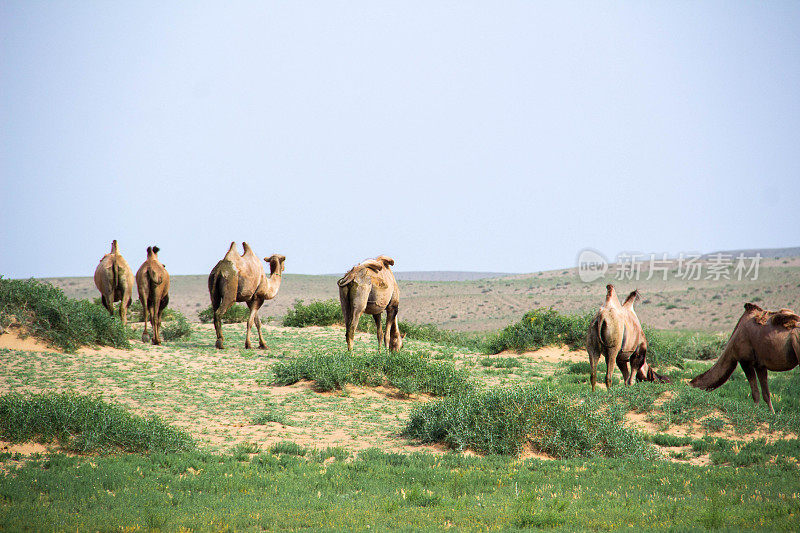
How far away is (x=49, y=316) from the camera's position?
15875mm

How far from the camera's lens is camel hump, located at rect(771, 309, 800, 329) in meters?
12.2

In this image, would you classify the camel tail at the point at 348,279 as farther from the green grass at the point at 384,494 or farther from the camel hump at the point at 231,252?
the green grass at the point at 384,494

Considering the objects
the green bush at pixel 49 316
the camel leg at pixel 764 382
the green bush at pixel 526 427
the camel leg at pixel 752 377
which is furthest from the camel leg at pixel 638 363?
the green bush at pixel 49 316

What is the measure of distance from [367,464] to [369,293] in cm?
708

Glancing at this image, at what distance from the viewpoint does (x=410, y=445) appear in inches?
393

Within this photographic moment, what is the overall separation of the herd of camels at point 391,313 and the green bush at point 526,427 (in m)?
2.68

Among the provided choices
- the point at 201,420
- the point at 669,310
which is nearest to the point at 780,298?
the point at 669,310

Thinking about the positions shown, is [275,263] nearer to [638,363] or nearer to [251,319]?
[251,319]

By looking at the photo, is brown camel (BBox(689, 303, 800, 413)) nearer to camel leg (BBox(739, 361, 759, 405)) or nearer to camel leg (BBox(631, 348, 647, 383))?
camel leg (BBox(739, 361, 759, 405))

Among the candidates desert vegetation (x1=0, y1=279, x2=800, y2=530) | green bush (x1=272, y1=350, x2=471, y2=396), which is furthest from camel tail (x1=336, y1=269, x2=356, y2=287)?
green bush (x1=272, y1=350, x2=471, y2=396)

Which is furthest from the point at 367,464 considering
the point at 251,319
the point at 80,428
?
the point at 251,319

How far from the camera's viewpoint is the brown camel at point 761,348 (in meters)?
12.1

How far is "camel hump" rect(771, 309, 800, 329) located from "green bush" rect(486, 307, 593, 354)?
797 centimetres

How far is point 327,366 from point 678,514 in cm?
797
